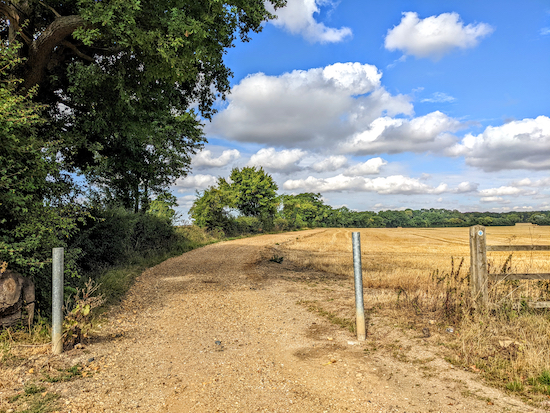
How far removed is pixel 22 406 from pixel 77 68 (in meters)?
7.68

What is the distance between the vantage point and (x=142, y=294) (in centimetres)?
891

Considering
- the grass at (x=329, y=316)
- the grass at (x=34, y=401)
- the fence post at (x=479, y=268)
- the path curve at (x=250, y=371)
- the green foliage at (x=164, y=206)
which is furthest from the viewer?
the green foliage at (x=164, y=206)

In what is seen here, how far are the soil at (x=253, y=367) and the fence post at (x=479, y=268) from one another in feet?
3.49

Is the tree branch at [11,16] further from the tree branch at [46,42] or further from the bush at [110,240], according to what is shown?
the bush at [110,240]

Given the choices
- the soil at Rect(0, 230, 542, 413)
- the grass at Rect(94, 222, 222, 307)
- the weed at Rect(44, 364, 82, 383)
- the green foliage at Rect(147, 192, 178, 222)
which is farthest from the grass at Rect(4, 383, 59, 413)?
the green foliage at Rect(147, 192, 178, 222)

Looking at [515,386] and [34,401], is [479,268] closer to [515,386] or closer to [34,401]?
[515,386]

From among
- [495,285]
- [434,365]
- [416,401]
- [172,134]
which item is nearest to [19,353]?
[416,401]

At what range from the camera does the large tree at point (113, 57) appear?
750 cm

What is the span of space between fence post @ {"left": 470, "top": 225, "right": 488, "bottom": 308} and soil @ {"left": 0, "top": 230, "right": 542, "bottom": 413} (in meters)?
1.06

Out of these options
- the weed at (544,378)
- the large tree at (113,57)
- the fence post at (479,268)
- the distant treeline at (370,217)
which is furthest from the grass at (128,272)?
the distant treeline at (370,217)

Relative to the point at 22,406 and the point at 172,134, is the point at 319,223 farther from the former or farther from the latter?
the point at 22,406

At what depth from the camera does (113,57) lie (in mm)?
10125

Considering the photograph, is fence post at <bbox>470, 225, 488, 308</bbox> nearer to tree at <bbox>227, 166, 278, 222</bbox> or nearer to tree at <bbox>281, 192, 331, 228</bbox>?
tree at <bbox>227, 166, 278, 222</bbox>

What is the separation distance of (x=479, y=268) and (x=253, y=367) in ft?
14.3
